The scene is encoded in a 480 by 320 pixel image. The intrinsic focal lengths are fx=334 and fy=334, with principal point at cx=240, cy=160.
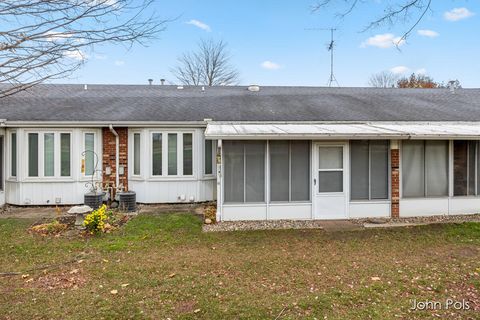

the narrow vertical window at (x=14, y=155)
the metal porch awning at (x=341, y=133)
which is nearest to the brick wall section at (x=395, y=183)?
the metal porch awning at (x=341, y=133)

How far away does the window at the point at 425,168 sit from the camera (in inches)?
383

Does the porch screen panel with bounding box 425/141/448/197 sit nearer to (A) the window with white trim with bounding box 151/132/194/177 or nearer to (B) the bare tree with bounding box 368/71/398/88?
(A) the window with white trim with bounding box 151/132/194/177

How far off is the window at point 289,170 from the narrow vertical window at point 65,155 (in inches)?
262

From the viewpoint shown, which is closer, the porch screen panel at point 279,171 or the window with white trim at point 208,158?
the porch screen panel at point 279,171

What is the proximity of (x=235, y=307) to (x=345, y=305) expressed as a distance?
1467 mm

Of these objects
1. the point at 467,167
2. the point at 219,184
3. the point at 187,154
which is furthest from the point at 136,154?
the point at 467,167

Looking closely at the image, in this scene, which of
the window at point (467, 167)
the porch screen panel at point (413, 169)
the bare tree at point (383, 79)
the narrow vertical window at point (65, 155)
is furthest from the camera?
the bare tree at point (383, 79)

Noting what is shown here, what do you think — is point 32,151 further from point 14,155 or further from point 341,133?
point 341,133

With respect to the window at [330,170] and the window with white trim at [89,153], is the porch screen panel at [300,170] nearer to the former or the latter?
the window at [330,170]

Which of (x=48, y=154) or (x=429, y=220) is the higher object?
(x=48, y=154)

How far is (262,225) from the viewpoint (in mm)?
8766

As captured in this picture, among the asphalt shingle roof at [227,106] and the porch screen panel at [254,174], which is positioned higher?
the asphalt shingle roof at [227,106]

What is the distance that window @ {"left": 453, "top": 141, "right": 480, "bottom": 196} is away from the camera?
9.91 meters

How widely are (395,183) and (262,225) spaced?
4.05 meters
